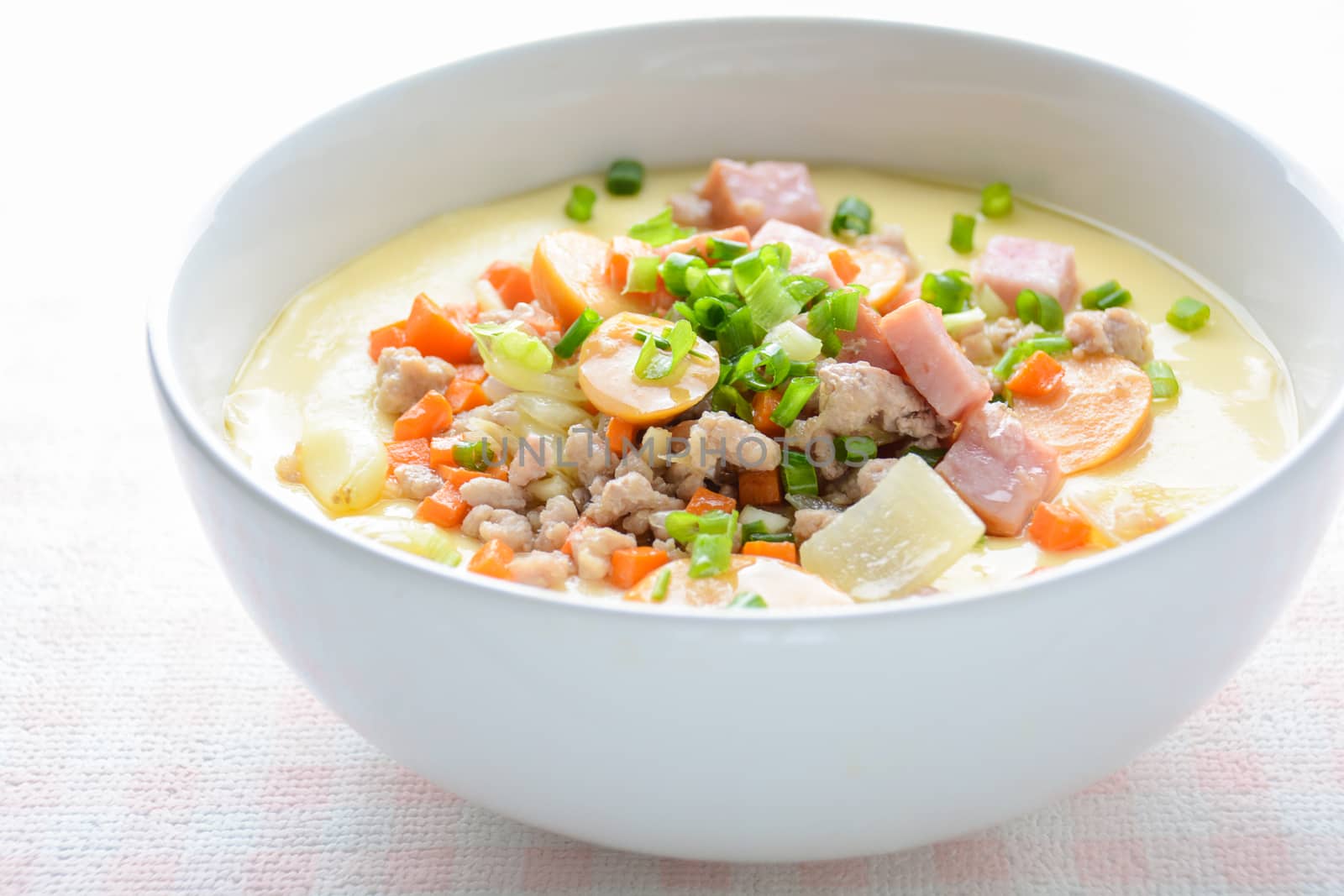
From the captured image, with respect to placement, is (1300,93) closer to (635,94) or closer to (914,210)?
(914,210)

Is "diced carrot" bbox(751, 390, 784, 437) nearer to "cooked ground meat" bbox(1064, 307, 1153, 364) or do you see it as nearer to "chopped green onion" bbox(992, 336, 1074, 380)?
"chopped green onion" bbox(992, 336, 1074, 380)

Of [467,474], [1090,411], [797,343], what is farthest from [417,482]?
[1090,411]

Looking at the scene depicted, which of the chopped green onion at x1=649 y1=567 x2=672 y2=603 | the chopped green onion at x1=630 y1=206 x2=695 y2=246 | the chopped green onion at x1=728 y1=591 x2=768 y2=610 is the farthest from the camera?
the chopped green onion at x1=630 y1=206 x2=695 y2=246

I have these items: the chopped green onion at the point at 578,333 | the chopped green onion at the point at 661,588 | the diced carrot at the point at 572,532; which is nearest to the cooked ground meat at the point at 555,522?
the diced carrot at the point at 572,532

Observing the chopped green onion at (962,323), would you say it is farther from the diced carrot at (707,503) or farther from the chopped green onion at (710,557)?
the chopped green onion at (710,557)

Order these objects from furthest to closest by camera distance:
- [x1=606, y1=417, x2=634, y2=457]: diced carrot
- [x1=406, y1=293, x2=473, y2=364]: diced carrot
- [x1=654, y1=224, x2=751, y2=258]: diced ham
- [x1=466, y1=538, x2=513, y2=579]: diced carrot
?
[x1=654, y1=224, x2=751, y2=258]: diced ham
[x1=406, y1=293, x2=473, y2=364]: diced carrot
[x1=606, y1=417, x2=634, y2=457]: diced carrot
[x1=466, y1=538, x2=513, y2=579]: diced carrot

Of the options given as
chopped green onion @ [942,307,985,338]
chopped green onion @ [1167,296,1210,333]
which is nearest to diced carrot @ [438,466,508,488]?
chopped green onion @ [942,307,985,338]
